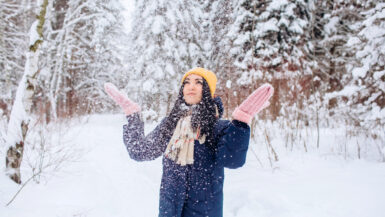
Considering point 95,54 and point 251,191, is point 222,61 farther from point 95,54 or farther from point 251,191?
point 95,54

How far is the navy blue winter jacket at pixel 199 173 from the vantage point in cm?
158

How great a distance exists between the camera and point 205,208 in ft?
5.41

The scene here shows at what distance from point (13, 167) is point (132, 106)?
3.02m

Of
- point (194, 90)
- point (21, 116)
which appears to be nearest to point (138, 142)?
point (194, 90)

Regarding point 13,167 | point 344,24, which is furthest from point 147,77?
point 344,24

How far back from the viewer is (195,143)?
5.75 feet

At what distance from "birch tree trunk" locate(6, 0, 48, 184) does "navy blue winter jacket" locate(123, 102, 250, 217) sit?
9.17ft

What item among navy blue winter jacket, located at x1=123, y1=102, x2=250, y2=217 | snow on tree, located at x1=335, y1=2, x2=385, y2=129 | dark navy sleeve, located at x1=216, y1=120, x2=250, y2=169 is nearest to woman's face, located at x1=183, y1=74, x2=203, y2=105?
navy blue winter jacket, located at x1=123, y1=102, x2=250, y2=217

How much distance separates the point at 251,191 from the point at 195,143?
2.31 meters

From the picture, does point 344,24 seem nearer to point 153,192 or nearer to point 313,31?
point 313,31

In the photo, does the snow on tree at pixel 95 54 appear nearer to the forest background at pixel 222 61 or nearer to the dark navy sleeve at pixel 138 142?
the forest background at pixel 222 61

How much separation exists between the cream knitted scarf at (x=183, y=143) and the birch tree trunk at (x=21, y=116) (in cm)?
306

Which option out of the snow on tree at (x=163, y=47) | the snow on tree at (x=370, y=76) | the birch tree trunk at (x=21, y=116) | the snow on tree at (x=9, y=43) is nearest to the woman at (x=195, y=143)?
the birch tree trunk at (x=21, y=116)

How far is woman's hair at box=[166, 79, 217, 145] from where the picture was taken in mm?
1755
